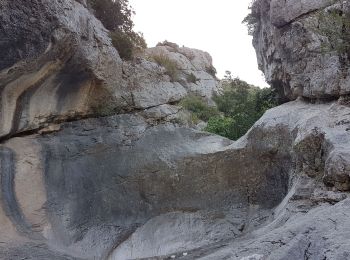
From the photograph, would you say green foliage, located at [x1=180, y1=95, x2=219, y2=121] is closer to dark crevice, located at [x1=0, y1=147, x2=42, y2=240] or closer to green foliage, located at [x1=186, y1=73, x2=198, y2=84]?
green foliage, located at [x1=186, y1=73, x2=198, y2=84]

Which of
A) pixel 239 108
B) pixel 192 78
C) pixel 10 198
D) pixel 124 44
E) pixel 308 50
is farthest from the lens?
pixel 192 78

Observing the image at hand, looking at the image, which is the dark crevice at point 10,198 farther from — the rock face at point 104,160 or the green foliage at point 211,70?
the green foliage at point 211,70

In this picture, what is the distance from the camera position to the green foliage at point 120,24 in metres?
15.5

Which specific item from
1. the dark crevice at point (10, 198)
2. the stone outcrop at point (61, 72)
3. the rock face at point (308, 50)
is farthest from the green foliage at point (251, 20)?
the dark crevice at point (10, 198)

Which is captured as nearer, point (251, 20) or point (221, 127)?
point (221, 127)

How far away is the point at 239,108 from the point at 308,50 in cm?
536

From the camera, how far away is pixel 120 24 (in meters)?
16.5

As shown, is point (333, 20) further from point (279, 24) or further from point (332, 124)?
point (332, 124)

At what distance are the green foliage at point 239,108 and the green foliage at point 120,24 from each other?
392cm

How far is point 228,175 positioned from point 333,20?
15.4ft

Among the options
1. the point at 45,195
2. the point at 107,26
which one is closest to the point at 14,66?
the point at 45,195

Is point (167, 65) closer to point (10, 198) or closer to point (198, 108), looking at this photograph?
point (198, 108)

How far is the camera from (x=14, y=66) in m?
11.0

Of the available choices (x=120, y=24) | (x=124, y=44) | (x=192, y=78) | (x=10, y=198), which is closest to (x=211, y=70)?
(x=192, y=78)
